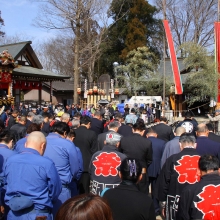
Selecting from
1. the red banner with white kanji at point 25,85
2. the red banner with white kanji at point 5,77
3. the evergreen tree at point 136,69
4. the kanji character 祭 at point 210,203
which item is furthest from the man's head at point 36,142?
the evergreen tree at point 136,69

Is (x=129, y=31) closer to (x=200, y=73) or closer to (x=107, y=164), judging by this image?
(x=200, y=73)

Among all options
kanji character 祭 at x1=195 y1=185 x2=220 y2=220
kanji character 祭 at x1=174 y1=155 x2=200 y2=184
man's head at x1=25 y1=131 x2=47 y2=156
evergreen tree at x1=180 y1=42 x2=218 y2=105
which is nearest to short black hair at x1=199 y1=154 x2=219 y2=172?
kanji character 祭 at x1=195 y1=185 x2=220 y2=220

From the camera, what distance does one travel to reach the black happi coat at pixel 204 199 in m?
2.90

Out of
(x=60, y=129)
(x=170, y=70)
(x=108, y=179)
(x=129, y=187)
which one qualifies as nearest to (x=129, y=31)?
(x=170, y=70)

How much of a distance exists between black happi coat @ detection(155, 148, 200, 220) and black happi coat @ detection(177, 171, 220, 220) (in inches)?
32.7

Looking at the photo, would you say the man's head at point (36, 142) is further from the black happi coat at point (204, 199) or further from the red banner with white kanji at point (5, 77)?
the red banner with white kanji at point (5, 77)

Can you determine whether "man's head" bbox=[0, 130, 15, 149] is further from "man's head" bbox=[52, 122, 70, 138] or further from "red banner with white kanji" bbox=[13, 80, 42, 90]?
"red banner with white kanji" bbox=[13, 80, 42, 90]

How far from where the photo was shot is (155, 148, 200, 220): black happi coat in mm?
3914

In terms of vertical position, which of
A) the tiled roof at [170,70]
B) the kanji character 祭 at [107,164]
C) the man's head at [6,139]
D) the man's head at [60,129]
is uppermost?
the tiled roof at [170,70]

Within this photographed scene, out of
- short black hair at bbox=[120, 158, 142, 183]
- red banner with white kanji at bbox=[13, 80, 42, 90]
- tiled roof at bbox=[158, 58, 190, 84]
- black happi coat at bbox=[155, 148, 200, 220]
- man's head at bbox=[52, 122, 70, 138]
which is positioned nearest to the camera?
short black hair at bbox=[120, 158, 142, 183]

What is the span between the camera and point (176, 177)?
3.95 m

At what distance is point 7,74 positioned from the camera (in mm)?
17781

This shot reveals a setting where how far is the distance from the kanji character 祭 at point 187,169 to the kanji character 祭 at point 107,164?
0.77m

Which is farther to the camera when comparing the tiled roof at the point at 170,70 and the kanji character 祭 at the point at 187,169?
the tiled roof at the point at 170,70
